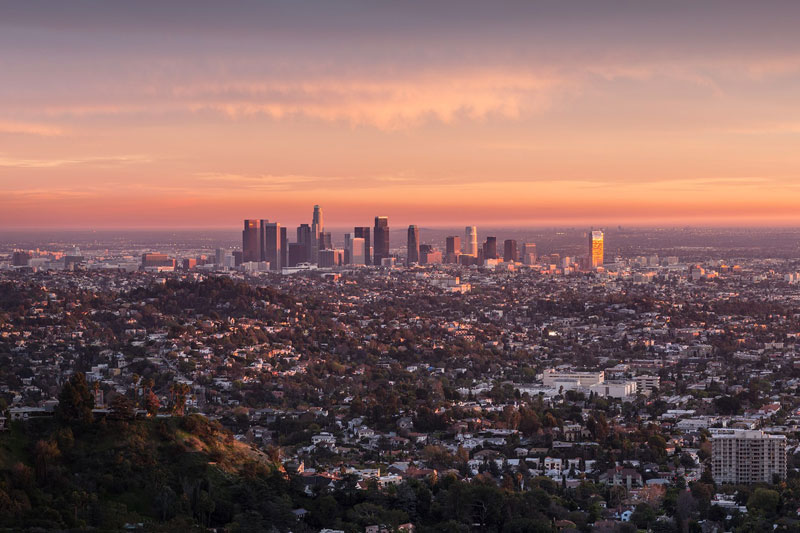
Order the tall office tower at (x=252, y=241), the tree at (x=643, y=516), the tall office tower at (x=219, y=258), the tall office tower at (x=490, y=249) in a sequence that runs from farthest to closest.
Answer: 1. the tall office tower at (x=490, y=249)
2. the tall office tower at (x=252, y=241)
3. the tall office tower at (x=219, y=258)
4. the tree at (x=643, y=516)

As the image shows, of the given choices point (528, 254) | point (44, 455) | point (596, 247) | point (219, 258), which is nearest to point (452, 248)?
point (528, 254)

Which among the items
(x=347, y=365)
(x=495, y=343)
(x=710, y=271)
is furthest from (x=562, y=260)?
(x=347, y=365)

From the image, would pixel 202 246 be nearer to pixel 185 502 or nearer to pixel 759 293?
pixel 759 293

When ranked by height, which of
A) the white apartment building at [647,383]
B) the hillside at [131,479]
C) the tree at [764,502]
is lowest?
the white apartment building at [647,383]

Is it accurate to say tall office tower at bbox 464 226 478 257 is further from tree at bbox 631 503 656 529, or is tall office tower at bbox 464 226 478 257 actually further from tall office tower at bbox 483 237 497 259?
tree at bbox 631 503 656 529

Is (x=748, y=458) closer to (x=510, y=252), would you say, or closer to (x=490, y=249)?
(x=510, y=252)

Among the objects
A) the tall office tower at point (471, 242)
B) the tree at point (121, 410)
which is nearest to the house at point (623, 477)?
the tree at point (121, 410)

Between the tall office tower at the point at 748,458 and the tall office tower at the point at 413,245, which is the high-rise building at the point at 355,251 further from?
the tall office tower at the point at 748,458
